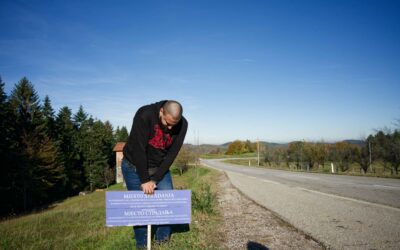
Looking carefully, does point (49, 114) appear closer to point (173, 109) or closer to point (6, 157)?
point (6, 157)

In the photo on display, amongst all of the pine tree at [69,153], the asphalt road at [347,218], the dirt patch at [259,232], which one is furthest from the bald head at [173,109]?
the pine tree at [69,153]

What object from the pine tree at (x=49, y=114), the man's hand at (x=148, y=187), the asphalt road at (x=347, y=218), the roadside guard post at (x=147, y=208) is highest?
the pine tree at (x=49, y=114)

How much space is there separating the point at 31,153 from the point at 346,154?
36.7 meters

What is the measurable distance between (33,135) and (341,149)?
126 feet

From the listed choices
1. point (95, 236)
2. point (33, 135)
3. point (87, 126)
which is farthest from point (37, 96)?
point (95, 236)

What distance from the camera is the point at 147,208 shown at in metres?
3.83

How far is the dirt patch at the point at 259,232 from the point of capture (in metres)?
4.43

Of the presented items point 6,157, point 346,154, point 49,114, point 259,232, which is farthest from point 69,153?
point 259,232

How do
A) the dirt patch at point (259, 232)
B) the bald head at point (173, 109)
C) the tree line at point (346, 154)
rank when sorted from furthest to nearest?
1. the tree line at point (346, 154)
2. the dirt patch at point (259, 232)
3. the bald head at point (173, 109)

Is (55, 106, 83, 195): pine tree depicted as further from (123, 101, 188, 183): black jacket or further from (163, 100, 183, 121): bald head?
(163, 100, 183, 121): bald head

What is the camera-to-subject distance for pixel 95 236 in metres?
8.39

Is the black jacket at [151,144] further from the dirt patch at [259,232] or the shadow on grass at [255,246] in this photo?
the shadow on grass at [255,246]

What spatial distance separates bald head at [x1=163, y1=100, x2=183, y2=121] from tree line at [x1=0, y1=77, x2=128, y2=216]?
31320 millimetres

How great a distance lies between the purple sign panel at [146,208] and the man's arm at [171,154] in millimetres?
272
